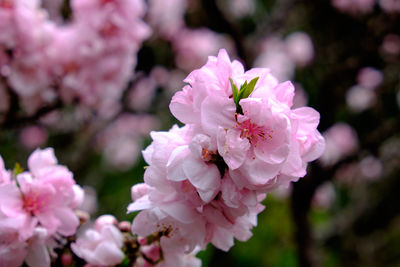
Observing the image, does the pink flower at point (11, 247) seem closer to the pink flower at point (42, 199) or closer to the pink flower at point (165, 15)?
the pink flower at point (42, 199)

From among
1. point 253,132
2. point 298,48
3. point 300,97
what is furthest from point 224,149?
point 298,48

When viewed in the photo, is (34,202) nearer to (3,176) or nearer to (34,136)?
(3,176)

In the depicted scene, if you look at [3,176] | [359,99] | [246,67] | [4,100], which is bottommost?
[359,99]

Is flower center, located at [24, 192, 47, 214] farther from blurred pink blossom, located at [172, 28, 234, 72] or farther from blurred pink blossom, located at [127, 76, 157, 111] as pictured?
blurred pink blossom, located at [172, 28, 234, 72]

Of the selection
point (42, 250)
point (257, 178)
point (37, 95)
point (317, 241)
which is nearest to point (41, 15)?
point (37, 95)

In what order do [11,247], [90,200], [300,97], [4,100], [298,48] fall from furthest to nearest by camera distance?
1. [298,48]
2. [300,97]
3. [90,200]
4. [4,100]
5. [11,247]

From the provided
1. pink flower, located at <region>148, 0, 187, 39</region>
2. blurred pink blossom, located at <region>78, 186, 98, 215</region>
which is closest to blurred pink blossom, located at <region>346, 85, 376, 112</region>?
pink flower, located at <region>148, 0, 187, 39</region>

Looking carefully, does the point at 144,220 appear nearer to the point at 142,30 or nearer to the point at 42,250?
the point at 42,250

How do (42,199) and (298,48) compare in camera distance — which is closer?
(42,199)

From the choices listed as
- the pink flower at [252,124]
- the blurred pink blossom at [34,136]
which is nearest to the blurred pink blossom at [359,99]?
the blurred pink blossom at [34,136]
